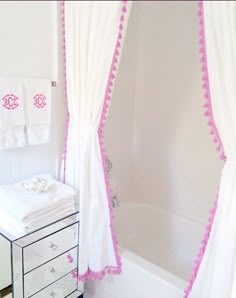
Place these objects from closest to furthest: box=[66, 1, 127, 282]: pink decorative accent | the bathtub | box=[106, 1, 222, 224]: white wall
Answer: box=[66, 1, 127, 282]: pink decorative accent → the bathtub → box=[106, 1, 222, 224]: white wall

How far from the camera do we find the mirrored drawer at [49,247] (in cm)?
135

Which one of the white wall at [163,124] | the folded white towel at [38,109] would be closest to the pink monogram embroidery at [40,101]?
the folded white towel at [38,109]

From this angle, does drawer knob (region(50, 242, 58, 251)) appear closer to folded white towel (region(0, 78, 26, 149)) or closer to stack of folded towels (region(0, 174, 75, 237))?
stack of folded towels (region(0, 174, 75, 237))

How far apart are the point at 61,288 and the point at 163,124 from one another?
4.88ft

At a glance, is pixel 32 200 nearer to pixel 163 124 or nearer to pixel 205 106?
pixel 205 106

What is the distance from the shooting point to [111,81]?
1.24 meters

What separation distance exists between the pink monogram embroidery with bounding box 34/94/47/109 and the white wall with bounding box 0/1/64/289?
2.9 inches

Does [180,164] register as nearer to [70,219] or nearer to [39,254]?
[70,219]

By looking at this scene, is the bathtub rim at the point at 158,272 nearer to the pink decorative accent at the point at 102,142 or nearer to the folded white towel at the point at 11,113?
the pink decorative accent at the point at 102,142

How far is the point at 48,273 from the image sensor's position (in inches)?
57.6

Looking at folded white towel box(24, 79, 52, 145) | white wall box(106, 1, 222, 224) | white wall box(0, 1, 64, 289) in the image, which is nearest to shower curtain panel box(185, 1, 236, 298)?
white wall box(0, 1, 64, 289)

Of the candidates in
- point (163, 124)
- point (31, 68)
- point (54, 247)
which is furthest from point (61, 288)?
point (163, 124)

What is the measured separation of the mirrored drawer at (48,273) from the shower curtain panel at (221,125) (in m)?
0.67

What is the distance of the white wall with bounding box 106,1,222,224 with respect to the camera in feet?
7.00
